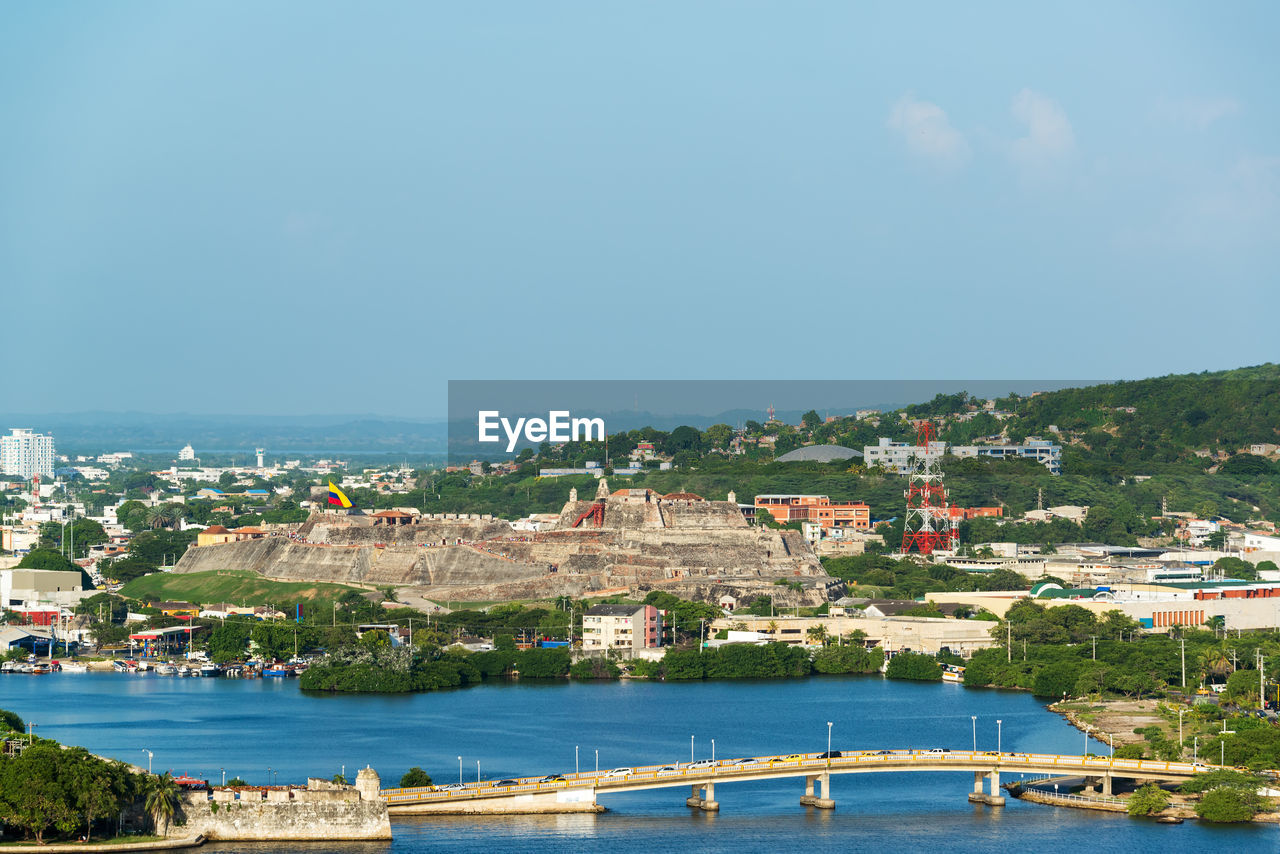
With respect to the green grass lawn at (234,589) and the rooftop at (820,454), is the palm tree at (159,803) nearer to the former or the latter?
the green grass lawn at (234,589)

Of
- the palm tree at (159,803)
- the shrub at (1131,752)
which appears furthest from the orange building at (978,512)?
the palm tree at (159,803)

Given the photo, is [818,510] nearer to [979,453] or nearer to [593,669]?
[979,453]

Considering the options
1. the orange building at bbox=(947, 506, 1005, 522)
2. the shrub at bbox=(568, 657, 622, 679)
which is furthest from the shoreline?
the orange building at bbox=(947, 506, 1005, 522)

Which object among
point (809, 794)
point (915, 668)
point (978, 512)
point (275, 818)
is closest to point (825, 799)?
point (809, 794)

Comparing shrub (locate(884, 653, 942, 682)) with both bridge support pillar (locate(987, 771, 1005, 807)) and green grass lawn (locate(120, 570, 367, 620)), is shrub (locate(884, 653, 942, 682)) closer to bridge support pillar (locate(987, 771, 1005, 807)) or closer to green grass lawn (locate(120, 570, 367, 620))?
bridge support pillar (locate(987, 771, 1005, 807))

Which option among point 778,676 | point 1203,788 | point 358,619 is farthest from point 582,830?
point 358,619

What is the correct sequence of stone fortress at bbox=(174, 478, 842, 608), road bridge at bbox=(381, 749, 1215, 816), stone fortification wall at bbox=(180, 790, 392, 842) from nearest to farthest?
stone fortification wall at bbox=(180, 790, 392, 842)
road bridge at bbox=(381, 749, 1215, 816)
stone fortress at bbox=(174, 478, 842, 608)

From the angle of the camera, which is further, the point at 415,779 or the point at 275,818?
the point at 415,779
